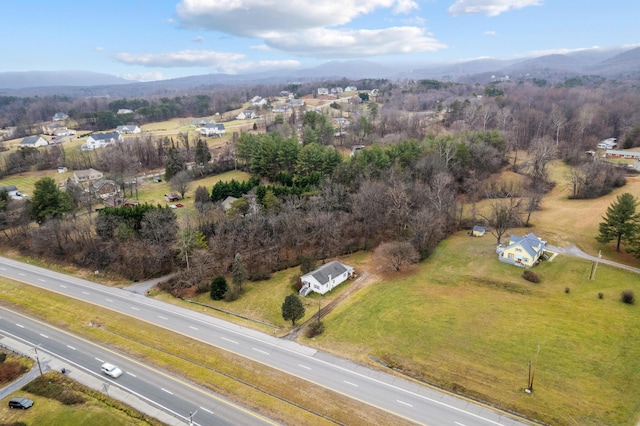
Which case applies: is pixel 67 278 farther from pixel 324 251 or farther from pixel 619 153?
pixel 619 153

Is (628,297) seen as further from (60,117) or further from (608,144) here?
(60,117)

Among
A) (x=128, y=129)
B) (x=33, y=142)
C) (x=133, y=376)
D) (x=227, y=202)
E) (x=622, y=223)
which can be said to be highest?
(x=128, y=129)

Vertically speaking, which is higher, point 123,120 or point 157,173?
point 123,120

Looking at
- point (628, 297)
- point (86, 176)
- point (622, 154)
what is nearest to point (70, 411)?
point (628, 297)

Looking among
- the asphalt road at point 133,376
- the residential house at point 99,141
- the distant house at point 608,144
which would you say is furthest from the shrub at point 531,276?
the residential house at point 99,141

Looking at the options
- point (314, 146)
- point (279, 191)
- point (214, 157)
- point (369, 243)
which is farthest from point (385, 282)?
point (214, 157)

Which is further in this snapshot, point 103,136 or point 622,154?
point 103,136
